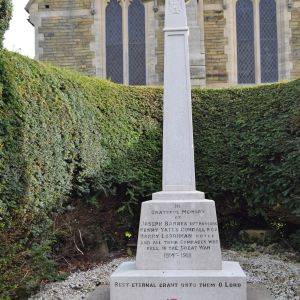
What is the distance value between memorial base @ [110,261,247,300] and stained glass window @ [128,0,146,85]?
34.1 ft

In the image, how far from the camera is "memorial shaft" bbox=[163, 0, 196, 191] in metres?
5.58

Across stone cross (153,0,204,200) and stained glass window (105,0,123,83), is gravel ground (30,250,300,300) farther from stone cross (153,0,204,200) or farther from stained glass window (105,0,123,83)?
stained glass window (105,0,123,83)

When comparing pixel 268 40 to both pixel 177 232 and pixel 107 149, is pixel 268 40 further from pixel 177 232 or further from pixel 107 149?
pixel 177 232

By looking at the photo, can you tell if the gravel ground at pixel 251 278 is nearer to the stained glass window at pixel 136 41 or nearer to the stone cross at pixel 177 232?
the stone cross at pixel 177 232

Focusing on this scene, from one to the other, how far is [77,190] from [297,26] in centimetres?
936

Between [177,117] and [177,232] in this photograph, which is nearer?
[177,232]

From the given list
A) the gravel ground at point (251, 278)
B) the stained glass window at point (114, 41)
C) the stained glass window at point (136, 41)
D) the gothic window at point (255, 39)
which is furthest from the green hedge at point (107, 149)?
the stained glass window at point (114, 41)

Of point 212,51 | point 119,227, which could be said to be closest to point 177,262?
point 119,227

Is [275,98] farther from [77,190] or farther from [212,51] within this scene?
[212,51]

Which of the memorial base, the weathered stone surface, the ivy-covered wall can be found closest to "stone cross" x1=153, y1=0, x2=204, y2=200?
the weathered stone surface

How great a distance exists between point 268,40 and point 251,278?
951 cm

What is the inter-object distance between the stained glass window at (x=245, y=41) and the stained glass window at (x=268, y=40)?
30 centimetres

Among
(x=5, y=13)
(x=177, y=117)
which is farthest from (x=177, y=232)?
(x=5, y=13)

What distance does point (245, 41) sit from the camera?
14758mm
